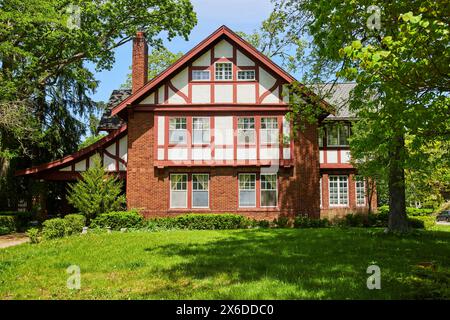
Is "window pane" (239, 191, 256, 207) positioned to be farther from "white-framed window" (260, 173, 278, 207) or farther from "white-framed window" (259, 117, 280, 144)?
"white-framed window" (259, 117, 280, 144)

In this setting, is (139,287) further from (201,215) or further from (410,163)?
(201,215)

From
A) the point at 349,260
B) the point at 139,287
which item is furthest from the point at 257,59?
the point at 139,287

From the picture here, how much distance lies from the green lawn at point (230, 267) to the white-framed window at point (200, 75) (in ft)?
33.9

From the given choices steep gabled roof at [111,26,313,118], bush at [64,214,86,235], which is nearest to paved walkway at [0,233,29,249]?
bush at [64,214,86,235]

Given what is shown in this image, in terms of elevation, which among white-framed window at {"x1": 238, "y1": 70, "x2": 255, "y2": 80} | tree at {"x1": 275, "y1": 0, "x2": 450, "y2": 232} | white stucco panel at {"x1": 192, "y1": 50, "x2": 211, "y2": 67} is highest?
white stucco panel at {"x1": 192, "y1": 50, "x2": 211, "y2": 67}

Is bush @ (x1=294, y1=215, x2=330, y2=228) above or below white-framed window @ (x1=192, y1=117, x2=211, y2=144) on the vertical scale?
below

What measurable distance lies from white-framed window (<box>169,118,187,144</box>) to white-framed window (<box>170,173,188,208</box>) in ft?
5.89

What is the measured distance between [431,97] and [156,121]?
638 inches

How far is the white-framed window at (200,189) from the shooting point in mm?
22141

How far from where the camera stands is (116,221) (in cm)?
1942

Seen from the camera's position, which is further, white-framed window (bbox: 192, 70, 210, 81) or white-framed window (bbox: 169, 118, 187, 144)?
white-framed window (bbox: 192, 70, 210, 81)

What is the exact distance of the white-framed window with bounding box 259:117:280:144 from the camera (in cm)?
2219

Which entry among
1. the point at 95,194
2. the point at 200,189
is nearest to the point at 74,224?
the point at 95,194

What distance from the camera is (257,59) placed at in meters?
22.1
